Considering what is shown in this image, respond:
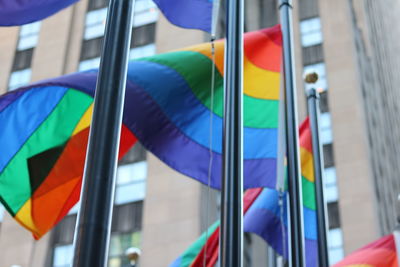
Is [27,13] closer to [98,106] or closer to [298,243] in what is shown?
[98,106]

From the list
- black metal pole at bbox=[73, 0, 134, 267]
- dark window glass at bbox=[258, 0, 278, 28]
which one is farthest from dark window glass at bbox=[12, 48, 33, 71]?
black metal pole at bbox=[73, 0, 134, 267]

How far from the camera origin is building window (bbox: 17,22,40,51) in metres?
40.8

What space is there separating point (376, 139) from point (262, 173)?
102 ft

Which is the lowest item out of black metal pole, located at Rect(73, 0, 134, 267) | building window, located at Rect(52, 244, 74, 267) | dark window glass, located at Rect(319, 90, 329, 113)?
black metal pole, located at Rect(73, 0, 134, 267)

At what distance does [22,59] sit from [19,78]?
1.44 metres

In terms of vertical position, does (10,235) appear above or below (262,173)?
above

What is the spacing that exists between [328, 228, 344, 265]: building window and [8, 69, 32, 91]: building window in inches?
652

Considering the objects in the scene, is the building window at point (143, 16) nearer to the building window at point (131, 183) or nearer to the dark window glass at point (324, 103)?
the building window at point (131, 183)

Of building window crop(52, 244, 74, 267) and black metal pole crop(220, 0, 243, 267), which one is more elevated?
building window crop(52, 244, 74, 267)

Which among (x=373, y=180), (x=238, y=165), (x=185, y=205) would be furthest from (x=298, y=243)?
(x=373, y=180)

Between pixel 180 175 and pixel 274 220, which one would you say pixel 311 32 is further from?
pixel 274 220

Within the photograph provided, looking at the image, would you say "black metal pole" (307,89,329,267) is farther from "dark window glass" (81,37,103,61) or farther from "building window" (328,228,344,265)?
"dark window glass" (81,37,103,61)

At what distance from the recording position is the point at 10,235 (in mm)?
32562

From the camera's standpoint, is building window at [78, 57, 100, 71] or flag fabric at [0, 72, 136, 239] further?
building window at [78, 57, 100, 71]
